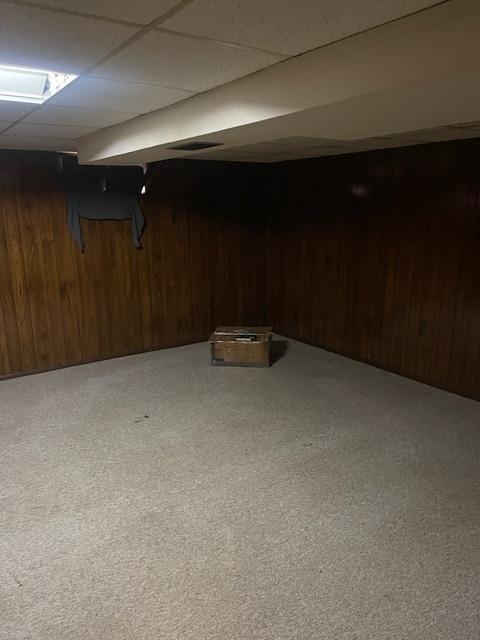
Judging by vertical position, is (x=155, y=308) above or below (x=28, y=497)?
above

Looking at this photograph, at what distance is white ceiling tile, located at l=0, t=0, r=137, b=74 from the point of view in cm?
123

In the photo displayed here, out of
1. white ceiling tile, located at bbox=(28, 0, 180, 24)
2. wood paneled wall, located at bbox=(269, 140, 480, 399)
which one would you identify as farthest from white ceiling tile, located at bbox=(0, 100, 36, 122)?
wood paneled wall, located at bbox=(269, 140, 480, 399)

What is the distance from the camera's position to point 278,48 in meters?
1.52

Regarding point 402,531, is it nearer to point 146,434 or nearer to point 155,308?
point 146,434

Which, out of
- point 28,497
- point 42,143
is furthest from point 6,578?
point 42,143

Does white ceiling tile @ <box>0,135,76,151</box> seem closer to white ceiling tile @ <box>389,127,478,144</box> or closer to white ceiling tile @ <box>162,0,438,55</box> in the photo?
white ceiling tile @ <box>389,127,478,144</box>

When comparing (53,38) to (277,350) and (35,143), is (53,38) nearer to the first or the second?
(35,143)

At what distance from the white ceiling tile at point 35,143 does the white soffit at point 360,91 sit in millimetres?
1357

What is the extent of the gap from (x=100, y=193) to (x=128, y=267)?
0.77 meters

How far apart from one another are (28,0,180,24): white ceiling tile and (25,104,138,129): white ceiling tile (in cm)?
124

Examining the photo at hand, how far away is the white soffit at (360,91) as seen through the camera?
122 centimetres

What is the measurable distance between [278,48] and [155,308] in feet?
12.8

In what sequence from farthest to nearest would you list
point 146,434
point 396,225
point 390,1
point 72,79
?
point 396,225 < point 146,434 < point 72,79 < point 390,1

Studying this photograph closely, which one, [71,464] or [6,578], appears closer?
[6,578]
